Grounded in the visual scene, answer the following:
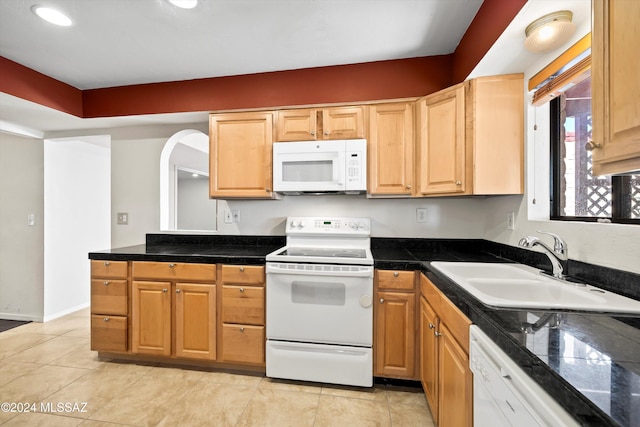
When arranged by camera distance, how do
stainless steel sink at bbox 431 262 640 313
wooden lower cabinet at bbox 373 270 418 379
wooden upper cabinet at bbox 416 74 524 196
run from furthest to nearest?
wooden lower cabinet at bbox 373 270 418 379 → wooden upper cabinet at bbox 416 74 524 196 → stainless steel sink at bbox 431 262 640 313

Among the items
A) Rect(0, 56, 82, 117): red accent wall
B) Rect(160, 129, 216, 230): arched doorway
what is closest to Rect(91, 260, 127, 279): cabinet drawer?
Rect(160, 129, 216, 230): arched doorway

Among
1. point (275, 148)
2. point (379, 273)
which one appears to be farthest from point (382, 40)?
point (379, 273)

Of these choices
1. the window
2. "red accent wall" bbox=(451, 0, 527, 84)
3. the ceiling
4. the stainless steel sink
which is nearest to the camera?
the stainless steel sink

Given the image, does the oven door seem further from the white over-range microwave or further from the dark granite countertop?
the white over-range microwave

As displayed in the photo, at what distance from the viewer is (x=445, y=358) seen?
4.35ft

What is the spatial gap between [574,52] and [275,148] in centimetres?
183

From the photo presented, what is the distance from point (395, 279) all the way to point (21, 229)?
4078 mm

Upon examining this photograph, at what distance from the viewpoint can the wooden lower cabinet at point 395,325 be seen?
187 cm

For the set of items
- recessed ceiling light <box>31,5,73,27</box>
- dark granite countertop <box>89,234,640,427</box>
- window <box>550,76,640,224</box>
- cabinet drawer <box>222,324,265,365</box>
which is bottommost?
cabinet drawer <box>222,324,265,365</box>

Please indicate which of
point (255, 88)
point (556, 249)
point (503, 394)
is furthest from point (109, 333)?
point (556, 249)

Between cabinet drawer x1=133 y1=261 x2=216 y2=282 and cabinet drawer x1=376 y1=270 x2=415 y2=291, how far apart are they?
47.9 inches

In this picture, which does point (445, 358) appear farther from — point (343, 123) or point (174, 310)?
point (174, 310)

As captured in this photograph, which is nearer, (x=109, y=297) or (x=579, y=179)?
(x=579, y=179)

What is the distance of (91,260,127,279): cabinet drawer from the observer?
219cm
